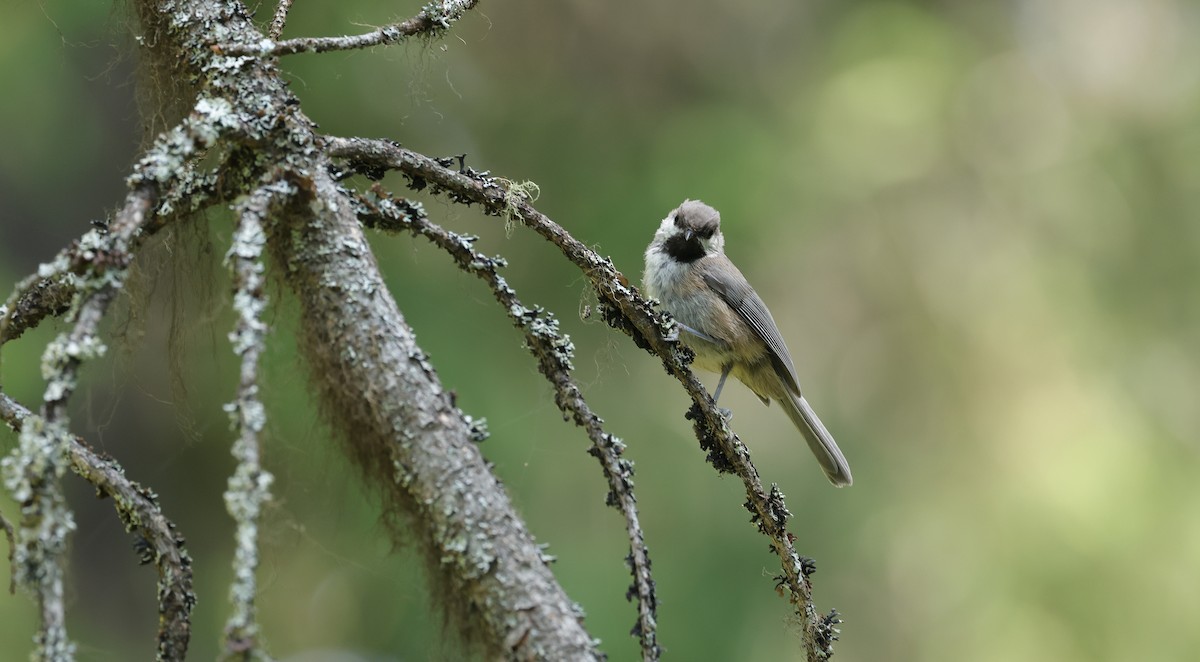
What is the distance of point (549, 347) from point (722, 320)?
7.28 feet

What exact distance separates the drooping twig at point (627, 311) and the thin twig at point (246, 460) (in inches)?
18.3

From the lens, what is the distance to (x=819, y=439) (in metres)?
3.99

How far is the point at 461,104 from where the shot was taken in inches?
181

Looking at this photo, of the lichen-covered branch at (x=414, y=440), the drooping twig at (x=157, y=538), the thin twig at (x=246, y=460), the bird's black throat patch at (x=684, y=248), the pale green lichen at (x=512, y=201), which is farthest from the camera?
the bird's black throat patch at (x=684, y=248)

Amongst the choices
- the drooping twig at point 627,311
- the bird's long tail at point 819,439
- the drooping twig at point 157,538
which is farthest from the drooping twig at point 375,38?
the bird's long tail at point 819,439

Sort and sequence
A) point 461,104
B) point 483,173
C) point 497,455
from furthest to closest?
point 461,104 → point 497,455 → point 483,173

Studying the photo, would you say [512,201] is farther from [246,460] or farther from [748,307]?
[748,307]

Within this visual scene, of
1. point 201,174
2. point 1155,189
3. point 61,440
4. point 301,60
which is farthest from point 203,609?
point 1155,189

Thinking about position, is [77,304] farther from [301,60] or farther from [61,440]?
[301,60]

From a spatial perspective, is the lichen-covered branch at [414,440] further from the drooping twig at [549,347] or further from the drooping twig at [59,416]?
the drooping twig at [59,416]

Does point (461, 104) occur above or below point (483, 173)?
above

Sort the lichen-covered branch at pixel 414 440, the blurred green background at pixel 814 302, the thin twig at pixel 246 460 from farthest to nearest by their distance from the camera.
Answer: the blurred green background at pixel 814 302 → the lichen-covered branch at pixel 414 440 → the thin twig at pixel 246 460

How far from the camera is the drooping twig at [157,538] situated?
5.22 ft

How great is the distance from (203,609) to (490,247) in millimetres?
1807
